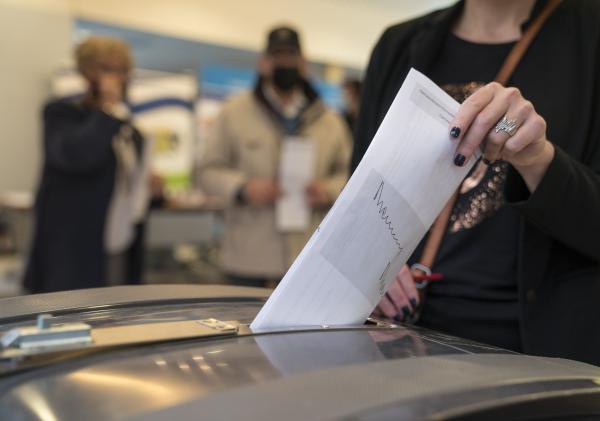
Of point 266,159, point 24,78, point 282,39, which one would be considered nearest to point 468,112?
point 266,159

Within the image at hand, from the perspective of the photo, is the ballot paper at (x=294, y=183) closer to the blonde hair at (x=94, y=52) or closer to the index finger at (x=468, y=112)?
the blonde hair at (x=94, y=52)

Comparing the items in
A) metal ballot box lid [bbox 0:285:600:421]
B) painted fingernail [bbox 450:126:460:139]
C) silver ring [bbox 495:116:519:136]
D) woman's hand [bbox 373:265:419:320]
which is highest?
silver ring [bbox 495:116:519:136]

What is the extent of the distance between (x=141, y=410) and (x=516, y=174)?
565mm

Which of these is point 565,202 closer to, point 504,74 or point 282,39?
point 504,74

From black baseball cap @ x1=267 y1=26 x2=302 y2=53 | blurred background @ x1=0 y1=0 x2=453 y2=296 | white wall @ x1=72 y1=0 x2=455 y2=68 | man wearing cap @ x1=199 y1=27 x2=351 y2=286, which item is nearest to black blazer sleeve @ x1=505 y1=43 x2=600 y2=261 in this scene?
man wearing cap @ x1=199 y1=27 x2=351 y2=286

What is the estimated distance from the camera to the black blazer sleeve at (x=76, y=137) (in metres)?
2.24

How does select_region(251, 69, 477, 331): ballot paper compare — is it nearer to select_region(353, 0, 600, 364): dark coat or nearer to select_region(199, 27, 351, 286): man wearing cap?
select_region(353, 0, 600, 364): dark coat

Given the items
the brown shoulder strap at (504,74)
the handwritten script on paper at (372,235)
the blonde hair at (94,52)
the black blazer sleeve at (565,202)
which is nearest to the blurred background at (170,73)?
the blonde hair at (94,52)

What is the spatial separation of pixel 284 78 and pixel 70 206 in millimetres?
876

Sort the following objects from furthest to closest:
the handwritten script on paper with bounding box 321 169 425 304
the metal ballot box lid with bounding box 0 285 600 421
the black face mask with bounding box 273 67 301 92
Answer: the black face mask with bounding box 273 67 301 92 → the handwritten script on paper with bounding box 321 169 425 304 → the metal ballot box lid with bounding box 0 285 600 421

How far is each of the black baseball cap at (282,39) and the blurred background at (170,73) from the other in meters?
1.93

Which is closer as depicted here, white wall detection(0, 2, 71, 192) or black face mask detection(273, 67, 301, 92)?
black face mask detection(273, 67, 301, 92)

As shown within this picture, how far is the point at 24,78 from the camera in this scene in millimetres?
5242

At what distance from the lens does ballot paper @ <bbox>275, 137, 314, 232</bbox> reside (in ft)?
7.95
